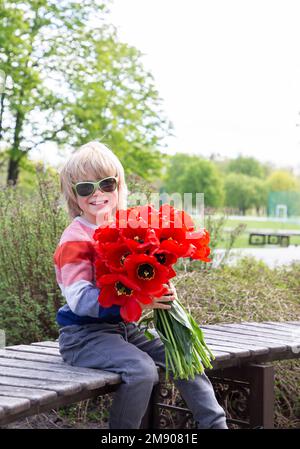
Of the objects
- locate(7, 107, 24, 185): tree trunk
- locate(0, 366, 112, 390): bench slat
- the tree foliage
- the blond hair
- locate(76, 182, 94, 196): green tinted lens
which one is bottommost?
locate(0, 366, 112, 390): bench slat

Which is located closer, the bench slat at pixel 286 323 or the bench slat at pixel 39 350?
the bench slat at pixel 39 350

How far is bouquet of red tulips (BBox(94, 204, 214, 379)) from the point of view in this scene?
2.62m

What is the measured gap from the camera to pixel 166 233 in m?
2.69

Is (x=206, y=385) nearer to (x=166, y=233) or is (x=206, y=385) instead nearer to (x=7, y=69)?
(x=166, y=233)

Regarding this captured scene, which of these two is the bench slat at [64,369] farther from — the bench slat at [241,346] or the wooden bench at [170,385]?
the bench slat at [241,346]

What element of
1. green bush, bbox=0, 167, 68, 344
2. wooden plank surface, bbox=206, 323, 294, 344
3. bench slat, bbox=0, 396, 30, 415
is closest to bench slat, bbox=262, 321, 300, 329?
wooden plank surface, bbox=206, 323, 294, 344

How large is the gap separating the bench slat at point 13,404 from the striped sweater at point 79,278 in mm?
507

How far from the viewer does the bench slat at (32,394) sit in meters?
2.41

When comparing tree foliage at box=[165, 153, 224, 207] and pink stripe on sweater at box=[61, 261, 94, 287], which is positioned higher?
tree foliage at box=[165, 153, 224, 207]

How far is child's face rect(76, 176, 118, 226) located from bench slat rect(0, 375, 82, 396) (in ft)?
2.35

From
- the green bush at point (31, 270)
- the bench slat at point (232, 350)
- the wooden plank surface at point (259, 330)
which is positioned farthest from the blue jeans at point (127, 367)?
the green bush at point (31, 270)

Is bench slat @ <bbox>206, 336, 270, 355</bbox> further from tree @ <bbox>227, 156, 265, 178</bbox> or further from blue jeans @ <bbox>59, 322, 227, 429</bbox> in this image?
tree @ <bbox>227, 156, 265, 178</bbox>

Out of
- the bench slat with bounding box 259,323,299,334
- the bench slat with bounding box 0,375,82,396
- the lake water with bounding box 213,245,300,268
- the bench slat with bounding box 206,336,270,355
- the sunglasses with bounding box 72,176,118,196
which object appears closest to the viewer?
the bench slat with bounding box 0,375,82,396
